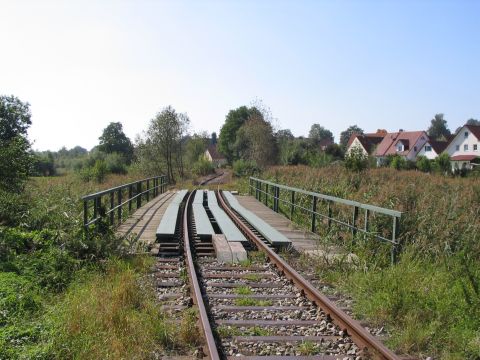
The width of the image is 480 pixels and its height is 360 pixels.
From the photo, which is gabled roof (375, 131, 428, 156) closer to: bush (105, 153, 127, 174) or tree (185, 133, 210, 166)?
A: tree (185, 133, 210, 166)

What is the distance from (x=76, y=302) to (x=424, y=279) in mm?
4508

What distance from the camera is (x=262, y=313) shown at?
5703mm

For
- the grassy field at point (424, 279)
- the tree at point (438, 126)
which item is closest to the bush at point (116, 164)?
the grassy field at point (424, 279)

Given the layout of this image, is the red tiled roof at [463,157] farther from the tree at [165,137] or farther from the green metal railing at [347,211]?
the green metal railing at [347,211]

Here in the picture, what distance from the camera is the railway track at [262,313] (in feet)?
14.9

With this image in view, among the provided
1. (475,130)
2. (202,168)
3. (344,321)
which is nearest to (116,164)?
(202,168)

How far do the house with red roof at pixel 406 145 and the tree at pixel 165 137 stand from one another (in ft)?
147

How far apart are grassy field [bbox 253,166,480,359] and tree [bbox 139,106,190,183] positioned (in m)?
39.8

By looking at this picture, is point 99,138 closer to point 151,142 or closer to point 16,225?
point 151,142

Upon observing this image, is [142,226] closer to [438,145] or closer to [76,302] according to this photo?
[76,302]

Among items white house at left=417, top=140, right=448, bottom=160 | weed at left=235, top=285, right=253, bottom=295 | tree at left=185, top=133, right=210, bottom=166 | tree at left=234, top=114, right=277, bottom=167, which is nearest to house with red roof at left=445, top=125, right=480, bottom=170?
white house at left=417, top=140, right=448, bottom=160

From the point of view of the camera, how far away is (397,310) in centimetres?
555

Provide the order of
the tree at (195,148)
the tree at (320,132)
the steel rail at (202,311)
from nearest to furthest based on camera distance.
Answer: the steel rail at (202,311), the tree at (195,148), the tree at (320,132)

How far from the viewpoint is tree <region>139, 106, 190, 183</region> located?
1927 inches
